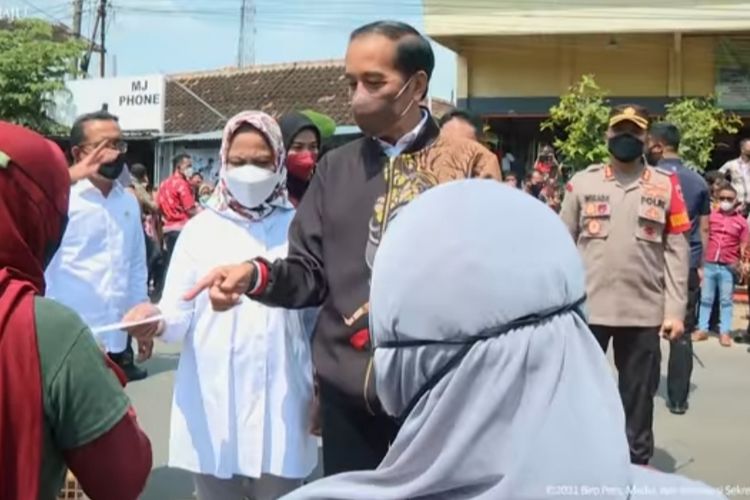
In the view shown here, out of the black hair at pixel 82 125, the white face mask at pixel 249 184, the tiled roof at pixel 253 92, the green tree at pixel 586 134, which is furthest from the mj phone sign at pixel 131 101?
the white face mask at pixel 249 184

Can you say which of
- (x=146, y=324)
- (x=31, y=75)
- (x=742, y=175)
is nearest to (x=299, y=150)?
(x=146, y=324)

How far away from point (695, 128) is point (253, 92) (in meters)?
14.1

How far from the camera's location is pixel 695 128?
1373 centimetres

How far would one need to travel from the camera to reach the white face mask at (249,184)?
320cm

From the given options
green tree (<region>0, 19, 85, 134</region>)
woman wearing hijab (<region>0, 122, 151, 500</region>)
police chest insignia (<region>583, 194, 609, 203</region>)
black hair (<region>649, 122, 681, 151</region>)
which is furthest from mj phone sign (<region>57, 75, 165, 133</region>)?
woman wearing hijab (<region>0, 122, 151, 500</region>)

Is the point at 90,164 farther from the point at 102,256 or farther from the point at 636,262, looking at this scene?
the point at 636,262

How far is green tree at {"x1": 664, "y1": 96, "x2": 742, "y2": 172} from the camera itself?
13477mm

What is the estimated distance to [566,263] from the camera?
1.27 metres

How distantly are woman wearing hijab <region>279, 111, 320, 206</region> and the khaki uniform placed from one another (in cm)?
146

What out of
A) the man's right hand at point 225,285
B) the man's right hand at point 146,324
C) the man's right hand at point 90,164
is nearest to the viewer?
the man's right hand at point 225,285

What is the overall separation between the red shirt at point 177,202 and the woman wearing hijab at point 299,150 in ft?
24.9

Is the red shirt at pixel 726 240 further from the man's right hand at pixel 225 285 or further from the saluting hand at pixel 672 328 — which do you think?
the man's right hand at pixel 225 285

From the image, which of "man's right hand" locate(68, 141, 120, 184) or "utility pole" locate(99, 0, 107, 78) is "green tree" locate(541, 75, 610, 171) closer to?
"man's right hand" locate(68, 141, 120, 184)

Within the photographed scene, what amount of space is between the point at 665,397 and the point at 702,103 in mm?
9213
